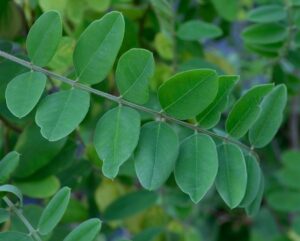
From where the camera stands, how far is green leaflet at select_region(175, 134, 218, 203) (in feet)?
1.47

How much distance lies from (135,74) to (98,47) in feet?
0.11

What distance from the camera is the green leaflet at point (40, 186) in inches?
23.3

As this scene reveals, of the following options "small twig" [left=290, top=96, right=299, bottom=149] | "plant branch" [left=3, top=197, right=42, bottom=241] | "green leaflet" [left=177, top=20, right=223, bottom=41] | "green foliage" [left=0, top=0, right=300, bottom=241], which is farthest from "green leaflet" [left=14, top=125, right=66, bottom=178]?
"small twig" [left=290, top=96, right=299, bottom=149]

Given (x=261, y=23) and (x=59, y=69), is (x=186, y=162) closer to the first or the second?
(x=59, y=69)

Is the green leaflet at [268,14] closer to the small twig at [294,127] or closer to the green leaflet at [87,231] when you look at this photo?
the green leaflet at [87,231]

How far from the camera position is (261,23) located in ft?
2.39

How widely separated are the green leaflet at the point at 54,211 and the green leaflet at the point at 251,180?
0.14 m

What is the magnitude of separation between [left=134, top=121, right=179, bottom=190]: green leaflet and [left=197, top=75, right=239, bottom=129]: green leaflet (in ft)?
0.12

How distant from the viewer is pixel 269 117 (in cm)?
52

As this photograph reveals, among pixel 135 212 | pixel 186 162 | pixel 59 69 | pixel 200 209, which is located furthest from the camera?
pixel 200 209

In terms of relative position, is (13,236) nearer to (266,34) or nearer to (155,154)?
(155,154)

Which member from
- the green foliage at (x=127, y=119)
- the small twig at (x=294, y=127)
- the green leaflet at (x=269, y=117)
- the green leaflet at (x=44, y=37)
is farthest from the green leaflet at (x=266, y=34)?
the small twig at (x=294, y=127)

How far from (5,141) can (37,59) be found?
0.16 meters

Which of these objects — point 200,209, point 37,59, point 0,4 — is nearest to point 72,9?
point 0,4
